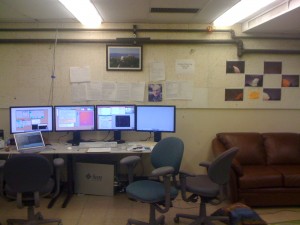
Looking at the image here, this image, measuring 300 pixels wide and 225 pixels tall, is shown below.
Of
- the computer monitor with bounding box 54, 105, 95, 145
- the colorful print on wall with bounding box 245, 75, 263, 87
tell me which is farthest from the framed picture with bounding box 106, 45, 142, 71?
the colorful print on wall with bounding box 245, 75, 263, 87

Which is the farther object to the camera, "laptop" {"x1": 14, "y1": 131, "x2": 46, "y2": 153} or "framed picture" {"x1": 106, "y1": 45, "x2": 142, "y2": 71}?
"framed picture" {"x1": 106, "y1": 45, "x2": 142, "y2": 71}

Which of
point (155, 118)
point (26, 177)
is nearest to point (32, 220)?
point (26, 177)

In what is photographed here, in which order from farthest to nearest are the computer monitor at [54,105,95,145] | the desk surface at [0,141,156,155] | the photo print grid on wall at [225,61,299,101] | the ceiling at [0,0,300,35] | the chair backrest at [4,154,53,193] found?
the photo print grid on wall at [225,61,299,101], the computer monitor at [54,105,95,145], the desk surface at [0,141,156,155], the ceiling at [0,0,300,35], the chair backrest at [4,154,53,193]

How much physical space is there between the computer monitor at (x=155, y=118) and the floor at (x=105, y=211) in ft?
3.18

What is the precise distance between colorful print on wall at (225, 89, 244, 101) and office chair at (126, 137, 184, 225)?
1.50m

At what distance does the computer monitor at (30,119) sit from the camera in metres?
3.63

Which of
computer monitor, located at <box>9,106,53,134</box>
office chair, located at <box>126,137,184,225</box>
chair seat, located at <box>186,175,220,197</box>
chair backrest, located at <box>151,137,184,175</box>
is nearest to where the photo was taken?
office chair, located at <box>126,137,184,225</box>

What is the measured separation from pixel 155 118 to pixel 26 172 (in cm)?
182

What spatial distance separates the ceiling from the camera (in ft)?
9.95

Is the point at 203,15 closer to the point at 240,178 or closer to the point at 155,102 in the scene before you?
the point at 155,102

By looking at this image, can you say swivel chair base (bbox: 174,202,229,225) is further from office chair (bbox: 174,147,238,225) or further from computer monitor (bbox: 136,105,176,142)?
computer monitor (bbox: 136,105,176,142)

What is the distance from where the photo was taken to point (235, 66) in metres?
4.12

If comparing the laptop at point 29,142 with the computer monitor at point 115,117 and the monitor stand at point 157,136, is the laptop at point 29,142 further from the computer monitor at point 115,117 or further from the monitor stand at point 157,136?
the monitor stand at point 157,136

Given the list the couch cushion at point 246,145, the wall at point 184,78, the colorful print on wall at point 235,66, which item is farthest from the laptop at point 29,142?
the colorful print on wall at point 235,66
